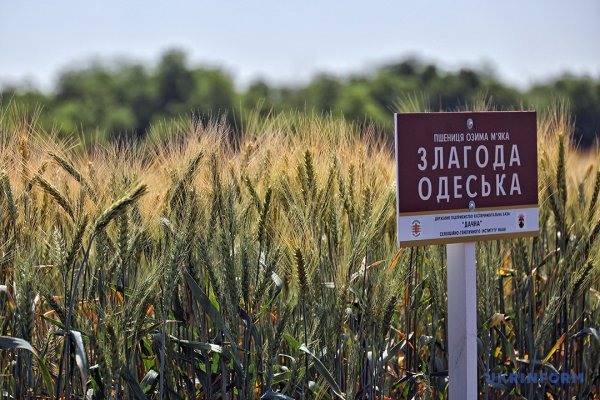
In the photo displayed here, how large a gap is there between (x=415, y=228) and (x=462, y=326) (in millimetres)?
445

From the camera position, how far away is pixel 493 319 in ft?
12.6

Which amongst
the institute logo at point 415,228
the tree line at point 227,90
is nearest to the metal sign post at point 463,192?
the institute logo at point 415,228

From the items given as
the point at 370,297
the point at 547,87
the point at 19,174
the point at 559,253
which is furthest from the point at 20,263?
the point at 547,87

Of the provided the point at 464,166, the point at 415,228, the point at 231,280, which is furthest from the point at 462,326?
the point at 231,280

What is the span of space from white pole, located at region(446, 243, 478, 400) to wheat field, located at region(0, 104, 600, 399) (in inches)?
6.6

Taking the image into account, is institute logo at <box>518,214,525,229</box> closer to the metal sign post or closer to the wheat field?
the metal sign post

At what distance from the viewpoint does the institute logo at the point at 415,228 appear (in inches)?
135

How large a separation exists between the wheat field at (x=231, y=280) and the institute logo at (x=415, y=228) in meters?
0.13

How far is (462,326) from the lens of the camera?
11.7 feet

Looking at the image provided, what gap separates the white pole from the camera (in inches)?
140

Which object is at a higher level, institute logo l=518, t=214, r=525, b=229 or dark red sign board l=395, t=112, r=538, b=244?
dark red sign board l=395, t=112, r=538, b=244

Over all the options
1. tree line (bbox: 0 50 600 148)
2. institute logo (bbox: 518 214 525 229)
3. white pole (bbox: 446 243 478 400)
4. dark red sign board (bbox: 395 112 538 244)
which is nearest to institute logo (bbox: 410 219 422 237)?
dark red sign board (bbox: 395 112 538 244)

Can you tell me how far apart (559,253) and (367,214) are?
1.47 metres

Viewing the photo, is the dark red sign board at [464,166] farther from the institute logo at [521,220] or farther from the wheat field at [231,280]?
the wheat field at [231,280]
